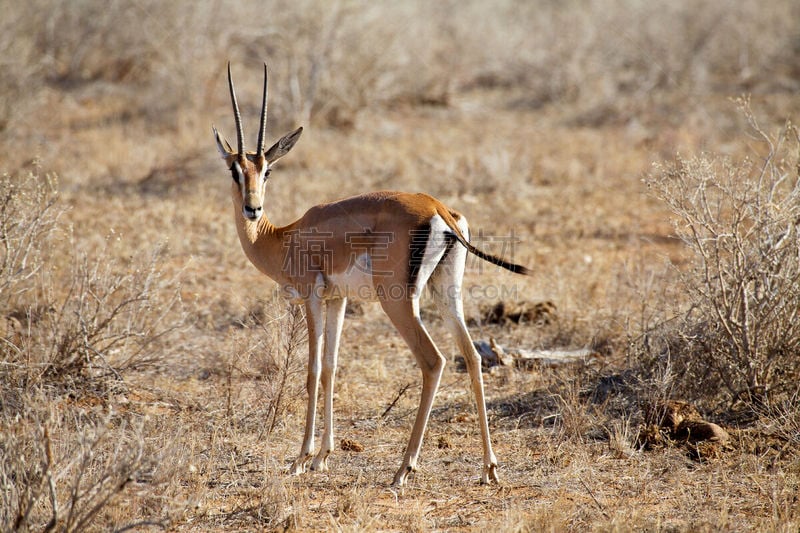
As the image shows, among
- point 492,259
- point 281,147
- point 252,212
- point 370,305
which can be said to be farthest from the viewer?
point 370,305

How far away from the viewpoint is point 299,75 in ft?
48.1

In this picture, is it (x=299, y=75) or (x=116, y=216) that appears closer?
(x=116, y=216)

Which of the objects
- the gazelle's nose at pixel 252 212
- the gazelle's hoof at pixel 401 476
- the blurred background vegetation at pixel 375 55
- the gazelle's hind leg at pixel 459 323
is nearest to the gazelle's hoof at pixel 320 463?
the gazelle's hoof at pixel 401 476

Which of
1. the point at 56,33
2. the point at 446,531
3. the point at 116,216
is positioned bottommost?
the point at 446,531

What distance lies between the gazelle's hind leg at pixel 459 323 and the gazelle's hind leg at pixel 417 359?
188 mm

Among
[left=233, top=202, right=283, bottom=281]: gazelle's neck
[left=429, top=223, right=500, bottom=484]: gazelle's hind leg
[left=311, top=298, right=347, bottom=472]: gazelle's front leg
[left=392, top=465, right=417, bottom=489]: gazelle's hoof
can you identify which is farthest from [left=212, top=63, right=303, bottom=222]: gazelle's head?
[left=392, top=465, right=417, bottom=489]: gazelle's hoof

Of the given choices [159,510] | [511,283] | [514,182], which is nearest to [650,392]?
[511,283]

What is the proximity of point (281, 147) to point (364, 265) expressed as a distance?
1117mm

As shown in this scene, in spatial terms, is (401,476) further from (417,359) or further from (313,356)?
(313,356)

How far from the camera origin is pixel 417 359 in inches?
200

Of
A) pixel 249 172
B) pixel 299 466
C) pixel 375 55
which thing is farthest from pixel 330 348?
pixel 375 55

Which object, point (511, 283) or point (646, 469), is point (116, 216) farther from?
point (646, 469)

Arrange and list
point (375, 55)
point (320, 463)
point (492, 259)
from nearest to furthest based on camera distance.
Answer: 1. point (492, 259)
2. point (320, 463)
3. point (375, 55)

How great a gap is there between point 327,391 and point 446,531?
4.54 feet
